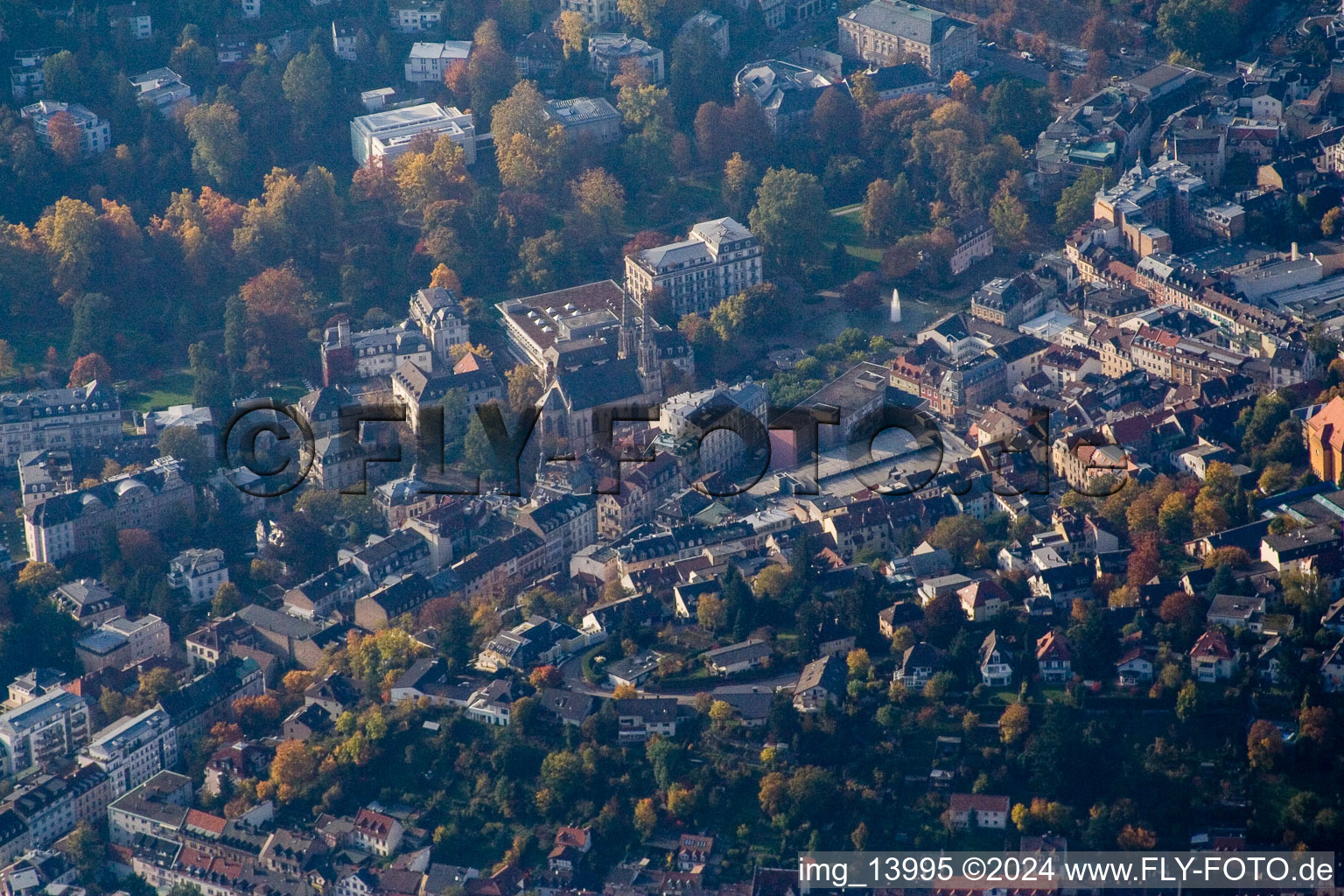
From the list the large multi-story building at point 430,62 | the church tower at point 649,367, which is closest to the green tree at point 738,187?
the church tower at point 649,367

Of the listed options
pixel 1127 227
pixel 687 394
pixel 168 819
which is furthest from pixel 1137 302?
pixel 168 819

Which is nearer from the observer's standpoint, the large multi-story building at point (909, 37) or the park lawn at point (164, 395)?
the park lawn at point (164, 395)

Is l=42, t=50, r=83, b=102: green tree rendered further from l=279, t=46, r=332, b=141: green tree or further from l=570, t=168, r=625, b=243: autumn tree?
Result: l=570, t=168, r=625, b=243: autumn tree

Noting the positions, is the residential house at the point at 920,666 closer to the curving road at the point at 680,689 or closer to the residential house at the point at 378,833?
the curving road at the point at 680,689

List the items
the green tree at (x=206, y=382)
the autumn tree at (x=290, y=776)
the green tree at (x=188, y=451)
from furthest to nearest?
the green tree at (x=206, y=382)
the green tree at (x=188, y=451)
the autumn tree at (x=290, y=776)

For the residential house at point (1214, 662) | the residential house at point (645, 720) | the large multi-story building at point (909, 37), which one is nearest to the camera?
the residential house at point (1214, 662)

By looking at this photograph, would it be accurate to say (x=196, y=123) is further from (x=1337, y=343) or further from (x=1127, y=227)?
(x=1337, y=343)

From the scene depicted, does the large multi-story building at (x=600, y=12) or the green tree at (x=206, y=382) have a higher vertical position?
the large multi-story building at (x=600, y=12)
